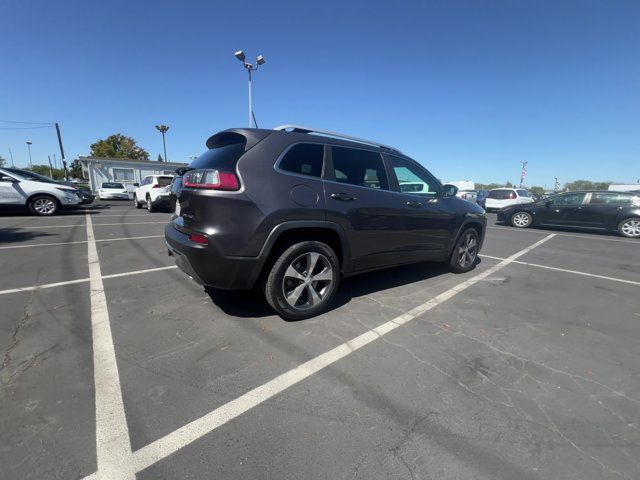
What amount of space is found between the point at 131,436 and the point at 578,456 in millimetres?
2483

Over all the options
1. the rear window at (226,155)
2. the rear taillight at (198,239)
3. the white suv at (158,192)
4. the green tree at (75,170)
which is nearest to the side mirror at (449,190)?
the rear window at (226,155)

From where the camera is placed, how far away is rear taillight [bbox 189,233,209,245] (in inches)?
106

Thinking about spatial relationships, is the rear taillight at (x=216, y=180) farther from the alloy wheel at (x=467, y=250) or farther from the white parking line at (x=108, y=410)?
the alloy wheel at (x=467, y=250)

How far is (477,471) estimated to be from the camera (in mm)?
1584

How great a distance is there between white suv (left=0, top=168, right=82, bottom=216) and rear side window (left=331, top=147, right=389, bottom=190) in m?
11.7

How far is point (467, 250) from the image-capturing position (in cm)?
513

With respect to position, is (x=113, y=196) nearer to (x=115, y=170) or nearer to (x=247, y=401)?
(x=115, y=170)

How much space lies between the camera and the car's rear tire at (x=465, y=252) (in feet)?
16.1

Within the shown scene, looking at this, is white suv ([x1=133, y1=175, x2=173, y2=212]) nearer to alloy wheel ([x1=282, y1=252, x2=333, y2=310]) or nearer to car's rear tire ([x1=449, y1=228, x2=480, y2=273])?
alloy wheel ([x1=282, y1=252, x2=333, y2=310])

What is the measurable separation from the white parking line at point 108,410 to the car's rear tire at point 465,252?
4537 mm

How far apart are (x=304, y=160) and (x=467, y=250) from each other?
3.49 m

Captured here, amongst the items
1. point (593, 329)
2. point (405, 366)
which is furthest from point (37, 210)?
point (593, 329)

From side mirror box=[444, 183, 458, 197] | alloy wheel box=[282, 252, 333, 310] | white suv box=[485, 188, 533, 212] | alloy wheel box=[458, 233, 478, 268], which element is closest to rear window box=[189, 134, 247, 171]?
alloy wheel box=[282, 252, 333, 310]

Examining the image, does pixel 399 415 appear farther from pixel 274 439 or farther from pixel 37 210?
pixel 37 210
